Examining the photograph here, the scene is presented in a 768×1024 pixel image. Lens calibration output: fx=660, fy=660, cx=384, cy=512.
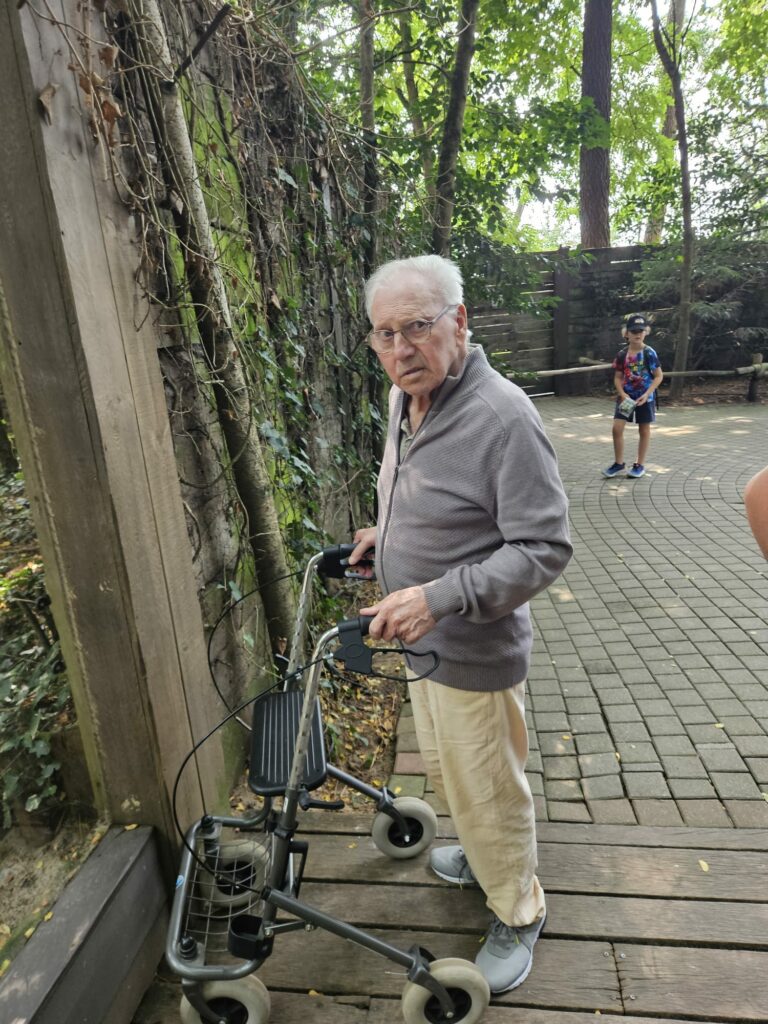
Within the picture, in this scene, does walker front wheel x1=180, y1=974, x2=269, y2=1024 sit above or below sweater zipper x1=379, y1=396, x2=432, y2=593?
below

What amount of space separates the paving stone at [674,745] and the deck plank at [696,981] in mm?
1040

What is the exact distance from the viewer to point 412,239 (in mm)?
5707

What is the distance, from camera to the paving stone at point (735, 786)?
8.40 ft

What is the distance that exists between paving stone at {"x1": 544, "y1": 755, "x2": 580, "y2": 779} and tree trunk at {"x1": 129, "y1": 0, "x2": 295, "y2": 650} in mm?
1273

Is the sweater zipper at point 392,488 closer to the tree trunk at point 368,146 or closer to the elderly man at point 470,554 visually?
the elderly man at point 470,554

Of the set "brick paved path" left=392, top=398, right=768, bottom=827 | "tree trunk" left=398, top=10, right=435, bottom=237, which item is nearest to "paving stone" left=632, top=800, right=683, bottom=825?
"brick paved path" left=392, top=398, right=768, bottom=827

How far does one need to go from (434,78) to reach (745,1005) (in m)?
6.76

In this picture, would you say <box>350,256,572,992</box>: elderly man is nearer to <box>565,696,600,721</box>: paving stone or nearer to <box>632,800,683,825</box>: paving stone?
<box>632,800,683,825</box>: paving stone

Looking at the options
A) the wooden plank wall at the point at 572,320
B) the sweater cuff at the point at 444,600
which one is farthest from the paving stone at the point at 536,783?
the wooden plank wall at the point at 572,320

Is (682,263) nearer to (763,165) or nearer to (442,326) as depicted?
(763,165)

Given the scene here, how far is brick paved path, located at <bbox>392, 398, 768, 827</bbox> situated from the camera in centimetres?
264

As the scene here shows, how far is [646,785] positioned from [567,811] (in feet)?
1.23

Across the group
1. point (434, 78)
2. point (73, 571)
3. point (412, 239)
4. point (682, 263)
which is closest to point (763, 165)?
point (682, 263)

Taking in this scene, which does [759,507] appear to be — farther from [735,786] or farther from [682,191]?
[682,191]
